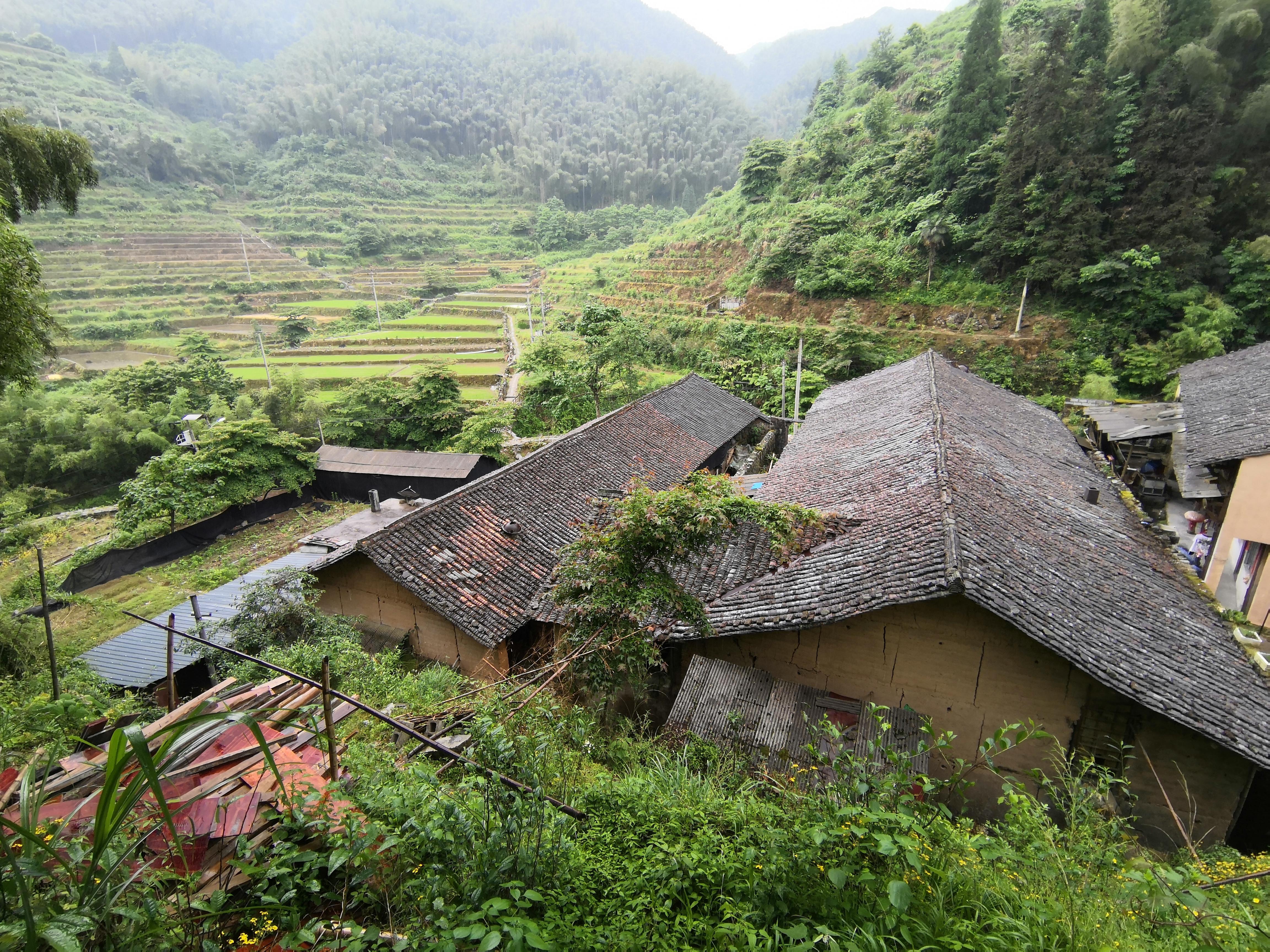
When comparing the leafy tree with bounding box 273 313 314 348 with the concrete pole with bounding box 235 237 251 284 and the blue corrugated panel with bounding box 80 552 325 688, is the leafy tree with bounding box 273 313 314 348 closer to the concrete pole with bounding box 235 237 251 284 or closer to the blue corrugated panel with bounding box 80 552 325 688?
the concrete pole with bounding box 235 237 251 284

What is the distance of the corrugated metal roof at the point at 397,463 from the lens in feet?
76.4

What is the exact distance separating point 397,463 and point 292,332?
88.7 ft

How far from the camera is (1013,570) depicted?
734 centimetres

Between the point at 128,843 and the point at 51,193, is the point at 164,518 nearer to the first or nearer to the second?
the point at 51,193

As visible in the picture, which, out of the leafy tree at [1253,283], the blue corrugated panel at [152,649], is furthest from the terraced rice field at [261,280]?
the leafy tree at [1253,283]

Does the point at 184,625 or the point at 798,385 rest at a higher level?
the point at 798,385

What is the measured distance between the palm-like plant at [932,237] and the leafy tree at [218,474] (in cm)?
3168

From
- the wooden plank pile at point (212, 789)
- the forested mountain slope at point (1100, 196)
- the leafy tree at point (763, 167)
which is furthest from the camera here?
the leafy tree at point (763, 167)

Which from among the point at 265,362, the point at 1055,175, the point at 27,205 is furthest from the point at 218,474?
the point at 1055,175

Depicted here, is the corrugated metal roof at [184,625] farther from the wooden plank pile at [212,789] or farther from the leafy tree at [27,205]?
the wooden plank pile at [212,789]

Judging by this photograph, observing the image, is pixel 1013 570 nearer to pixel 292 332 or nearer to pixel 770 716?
pixel 770 716

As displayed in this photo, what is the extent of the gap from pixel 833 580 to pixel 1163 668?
3925mm

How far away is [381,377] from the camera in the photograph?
33750 mm

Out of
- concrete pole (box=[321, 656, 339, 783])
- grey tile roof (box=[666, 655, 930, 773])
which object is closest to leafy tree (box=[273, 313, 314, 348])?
grey tile roof (box=[666, 655, 930, 773])
